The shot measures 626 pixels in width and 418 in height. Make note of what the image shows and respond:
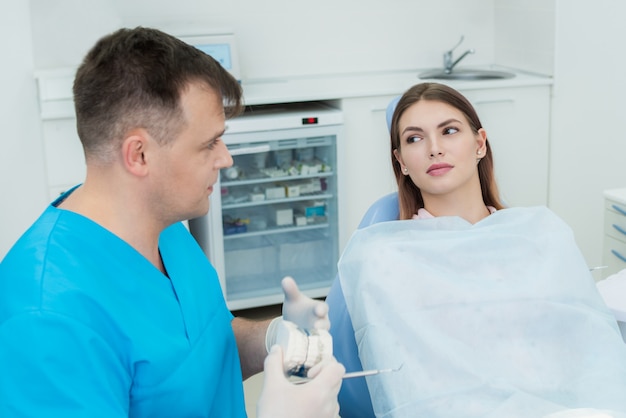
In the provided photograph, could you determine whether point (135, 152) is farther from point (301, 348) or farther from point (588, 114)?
point (588, 114)

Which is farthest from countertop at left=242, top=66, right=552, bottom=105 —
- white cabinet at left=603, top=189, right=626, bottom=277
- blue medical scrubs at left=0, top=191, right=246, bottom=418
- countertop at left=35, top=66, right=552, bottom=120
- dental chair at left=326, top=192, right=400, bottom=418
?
blue medical scrubs at left=0, top=191, right=246, bottom=418

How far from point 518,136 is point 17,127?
7.16 ft

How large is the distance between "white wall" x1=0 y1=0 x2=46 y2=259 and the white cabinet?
2.18 metres

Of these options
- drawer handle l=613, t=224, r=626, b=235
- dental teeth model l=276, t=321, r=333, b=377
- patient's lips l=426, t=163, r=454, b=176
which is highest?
patient's lips l=426, t=163, r=454, b=176

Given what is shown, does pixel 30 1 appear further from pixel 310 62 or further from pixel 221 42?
pixel 310 62

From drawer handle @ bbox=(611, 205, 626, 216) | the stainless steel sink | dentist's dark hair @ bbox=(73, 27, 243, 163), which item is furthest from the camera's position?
the stainless steel sink

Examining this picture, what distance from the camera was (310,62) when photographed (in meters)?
4.02

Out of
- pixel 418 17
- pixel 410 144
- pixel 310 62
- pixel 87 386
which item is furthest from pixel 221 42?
pixel 87 386

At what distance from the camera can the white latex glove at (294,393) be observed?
1.26m

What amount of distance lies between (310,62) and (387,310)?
242cm

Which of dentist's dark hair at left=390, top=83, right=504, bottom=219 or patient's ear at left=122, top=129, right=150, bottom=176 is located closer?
patient's ear at left=122, top=129, right=150, bottom=176

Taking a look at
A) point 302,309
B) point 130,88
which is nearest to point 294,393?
point 302,309

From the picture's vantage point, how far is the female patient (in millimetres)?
1673

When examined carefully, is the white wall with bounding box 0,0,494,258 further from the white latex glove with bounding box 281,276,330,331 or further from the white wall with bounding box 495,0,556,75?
the white latex glove with bounding box 281,276,330,331
